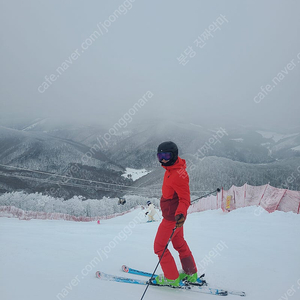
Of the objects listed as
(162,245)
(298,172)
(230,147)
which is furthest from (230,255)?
(230,147)

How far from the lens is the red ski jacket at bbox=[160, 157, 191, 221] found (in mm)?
2391

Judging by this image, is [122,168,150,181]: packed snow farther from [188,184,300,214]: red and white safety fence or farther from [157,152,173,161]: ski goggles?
[157,152,173,161]: ski goggles

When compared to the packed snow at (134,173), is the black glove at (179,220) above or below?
below

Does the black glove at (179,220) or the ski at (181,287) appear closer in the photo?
the black glove at (179,220)

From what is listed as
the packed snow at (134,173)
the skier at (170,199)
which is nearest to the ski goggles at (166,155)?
the skier at (170,199)

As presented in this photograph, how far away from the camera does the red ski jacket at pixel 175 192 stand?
2391 millimetres

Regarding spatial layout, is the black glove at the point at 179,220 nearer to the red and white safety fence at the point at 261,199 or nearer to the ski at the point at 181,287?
the ski at the point at 181,287

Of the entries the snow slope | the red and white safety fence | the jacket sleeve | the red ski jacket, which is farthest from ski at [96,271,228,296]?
the red and white safety fence

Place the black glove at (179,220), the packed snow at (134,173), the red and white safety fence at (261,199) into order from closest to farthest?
1. the black glove at (179,220)
2. the red and white safety fence at (261,199)
3. the packed snow at (134,173)

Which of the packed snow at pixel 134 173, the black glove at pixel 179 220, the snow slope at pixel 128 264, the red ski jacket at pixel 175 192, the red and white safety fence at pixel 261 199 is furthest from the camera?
the packed snow at pixel 134 173

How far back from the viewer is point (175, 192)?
2.51 meters

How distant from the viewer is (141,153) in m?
84.3

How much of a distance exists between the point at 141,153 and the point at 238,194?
73.7 metres

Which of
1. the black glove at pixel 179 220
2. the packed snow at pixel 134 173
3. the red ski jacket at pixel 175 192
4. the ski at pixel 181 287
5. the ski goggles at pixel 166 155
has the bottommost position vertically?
the ski at pixel 181 287
